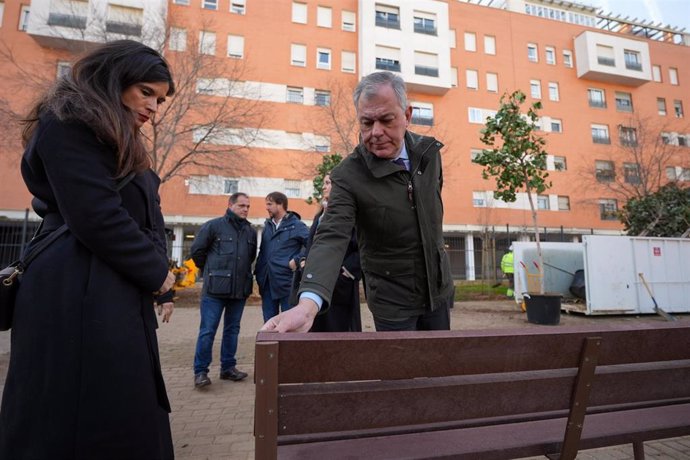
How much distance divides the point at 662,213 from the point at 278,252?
1615 cm

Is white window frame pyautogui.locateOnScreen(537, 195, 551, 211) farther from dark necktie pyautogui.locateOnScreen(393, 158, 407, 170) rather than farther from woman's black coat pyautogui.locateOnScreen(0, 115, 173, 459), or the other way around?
woman's black coat pyautogui.locateOnScreen(0, 115, 173, 459)

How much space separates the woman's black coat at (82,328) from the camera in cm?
131

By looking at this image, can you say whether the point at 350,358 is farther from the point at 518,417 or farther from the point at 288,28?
the point at 288,28

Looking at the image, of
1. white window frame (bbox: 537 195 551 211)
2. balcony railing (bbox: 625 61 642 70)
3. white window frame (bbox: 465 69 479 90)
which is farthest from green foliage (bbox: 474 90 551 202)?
balcony railing (bbox: 625 61 642 70)

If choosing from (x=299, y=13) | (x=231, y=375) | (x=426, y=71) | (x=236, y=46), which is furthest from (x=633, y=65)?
(x=231, y=375)

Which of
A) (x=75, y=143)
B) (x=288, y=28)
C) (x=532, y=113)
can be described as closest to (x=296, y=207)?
(x=288, y=28)

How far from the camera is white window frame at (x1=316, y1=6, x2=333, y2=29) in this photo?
86.1 feet

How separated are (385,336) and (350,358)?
137mm

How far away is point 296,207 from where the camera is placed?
80.3 feet

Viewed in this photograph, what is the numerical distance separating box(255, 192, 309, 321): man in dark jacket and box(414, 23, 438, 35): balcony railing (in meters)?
26.7

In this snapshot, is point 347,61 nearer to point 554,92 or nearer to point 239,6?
point 239,6

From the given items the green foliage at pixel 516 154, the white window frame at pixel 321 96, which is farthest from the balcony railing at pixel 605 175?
the green foliage at pixel 516 154

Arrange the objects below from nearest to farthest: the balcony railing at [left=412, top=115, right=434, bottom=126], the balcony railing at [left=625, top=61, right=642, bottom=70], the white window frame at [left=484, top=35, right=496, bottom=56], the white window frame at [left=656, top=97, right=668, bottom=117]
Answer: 1. the balcony railing at [left=412, top=115, right=434, bottom=126]
2. the white window frame at [left=484, top=35, right=496, bottom=56]
3. the balcony railing at [left=625, top=61, right=642, bottom=70]
4. the white window frame at [left=656, top=97, right=668, bottom=117]

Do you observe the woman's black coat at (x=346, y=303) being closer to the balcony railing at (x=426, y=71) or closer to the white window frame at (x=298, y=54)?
the white window frame at (x=298, y=54)
